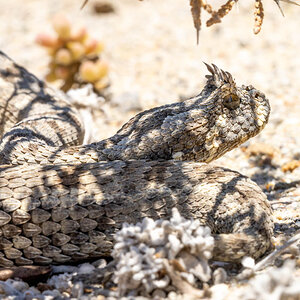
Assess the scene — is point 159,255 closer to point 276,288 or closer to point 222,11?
point 276,288

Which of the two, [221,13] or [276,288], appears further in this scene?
[221,13]

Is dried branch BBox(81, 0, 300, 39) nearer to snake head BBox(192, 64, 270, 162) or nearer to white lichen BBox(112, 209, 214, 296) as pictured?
snake head BBox(192, 64, 270, 162)

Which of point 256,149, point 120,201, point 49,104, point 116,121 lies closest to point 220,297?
point 120,201

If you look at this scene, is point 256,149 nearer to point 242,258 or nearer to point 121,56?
point 242,258

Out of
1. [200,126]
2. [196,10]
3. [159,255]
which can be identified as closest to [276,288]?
[159,255]

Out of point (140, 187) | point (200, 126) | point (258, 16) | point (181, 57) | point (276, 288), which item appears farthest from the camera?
point (181, 57)

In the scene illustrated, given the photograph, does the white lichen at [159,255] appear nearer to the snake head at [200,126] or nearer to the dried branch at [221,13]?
the snake head at [200,126]

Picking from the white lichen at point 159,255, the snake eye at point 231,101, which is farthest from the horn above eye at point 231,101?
the white lichen at point 159,255
